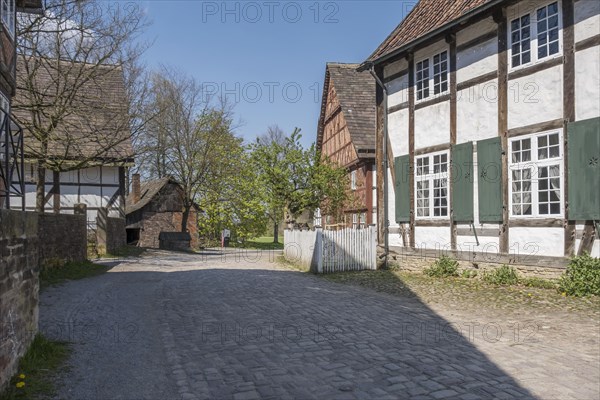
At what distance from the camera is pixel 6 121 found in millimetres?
6281

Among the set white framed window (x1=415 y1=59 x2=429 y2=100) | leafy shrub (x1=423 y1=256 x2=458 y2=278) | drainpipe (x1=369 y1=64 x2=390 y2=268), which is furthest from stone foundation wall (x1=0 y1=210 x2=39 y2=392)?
drainpipe (x1=369 y1=64 x2=390 y2=268)

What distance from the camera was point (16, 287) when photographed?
18.1 feet

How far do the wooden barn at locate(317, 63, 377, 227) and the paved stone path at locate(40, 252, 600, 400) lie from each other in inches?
520

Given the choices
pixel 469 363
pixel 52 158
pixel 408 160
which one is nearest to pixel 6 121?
pixel 469 363

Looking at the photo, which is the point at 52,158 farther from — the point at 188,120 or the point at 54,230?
the point at 188,120

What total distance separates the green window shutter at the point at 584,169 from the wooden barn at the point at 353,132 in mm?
12878

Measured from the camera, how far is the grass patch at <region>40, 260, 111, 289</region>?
43.8 feet

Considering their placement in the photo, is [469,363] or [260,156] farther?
[260,156]

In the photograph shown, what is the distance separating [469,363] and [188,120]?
3128cm

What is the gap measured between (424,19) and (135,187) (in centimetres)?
3089

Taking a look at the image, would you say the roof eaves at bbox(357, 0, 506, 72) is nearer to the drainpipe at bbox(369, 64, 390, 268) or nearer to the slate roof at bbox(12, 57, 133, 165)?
the drainpipe at bbox(369, 64, 390, 268)

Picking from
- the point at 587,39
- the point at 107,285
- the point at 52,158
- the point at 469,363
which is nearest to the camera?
the point at 469,363

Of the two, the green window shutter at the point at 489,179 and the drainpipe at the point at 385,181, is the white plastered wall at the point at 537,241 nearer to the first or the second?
the green window shutter at the point at 489,179

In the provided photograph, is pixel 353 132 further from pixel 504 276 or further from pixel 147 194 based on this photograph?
pixel 147 194
